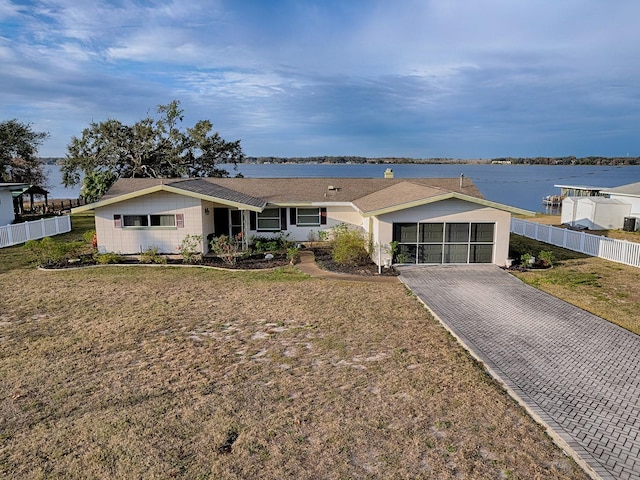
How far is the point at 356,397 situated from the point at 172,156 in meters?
36.4

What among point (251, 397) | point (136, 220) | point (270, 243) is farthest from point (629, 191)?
point (251, 397)

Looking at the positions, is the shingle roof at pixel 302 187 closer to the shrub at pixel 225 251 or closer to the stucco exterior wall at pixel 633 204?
the shrub at pixel 225 251

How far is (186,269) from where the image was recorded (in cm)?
1788

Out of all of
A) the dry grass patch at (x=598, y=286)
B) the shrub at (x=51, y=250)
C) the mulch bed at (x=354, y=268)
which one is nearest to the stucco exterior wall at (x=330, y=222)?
the mulch bed at (x=354, y=268)

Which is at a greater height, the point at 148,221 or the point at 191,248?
the point at 148,221

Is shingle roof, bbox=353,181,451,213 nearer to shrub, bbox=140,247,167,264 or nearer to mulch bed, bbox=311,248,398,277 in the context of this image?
mulch bed, bbox=311,248,398,277

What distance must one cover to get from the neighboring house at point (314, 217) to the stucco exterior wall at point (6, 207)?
863 centimetres

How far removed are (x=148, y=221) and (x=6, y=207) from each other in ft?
45.5

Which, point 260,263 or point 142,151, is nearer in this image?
point 260,263

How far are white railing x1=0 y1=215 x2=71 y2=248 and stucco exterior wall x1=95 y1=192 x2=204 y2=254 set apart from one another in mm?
6394

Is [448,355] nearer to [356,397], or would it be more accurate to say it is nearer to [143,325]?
[356,397]

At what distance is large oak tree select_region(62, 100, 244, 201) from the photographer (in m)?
38.8

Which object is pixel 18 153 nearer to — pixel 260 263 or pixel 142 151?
pixel 142 151

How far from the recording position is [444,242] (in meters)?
18.4
